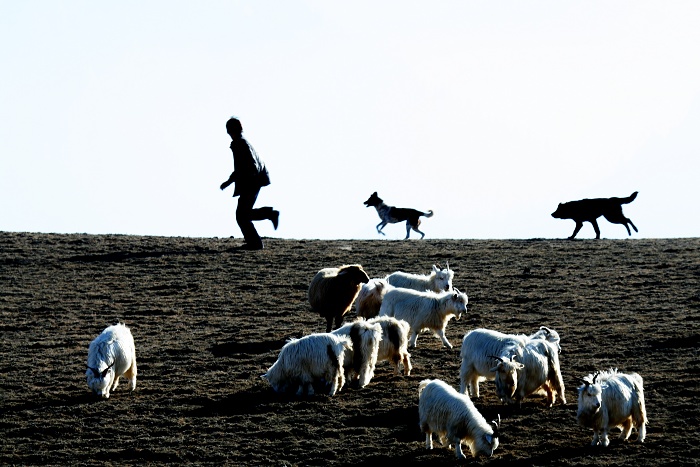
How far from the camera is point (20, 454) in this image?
14.3 m

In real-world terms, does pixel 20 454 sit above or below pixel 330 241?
below

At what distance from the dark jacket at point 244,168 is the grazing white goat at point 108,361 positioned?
450 inches

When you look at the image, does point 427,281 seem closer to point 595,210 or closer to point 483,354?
point 483,354

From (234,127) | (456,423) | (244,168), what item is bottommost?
(456,423)

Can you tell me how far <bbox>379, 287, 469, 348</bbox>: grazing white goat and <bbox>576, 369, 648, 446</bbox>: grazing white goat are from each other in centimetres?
421

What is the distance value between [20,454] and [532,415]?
6.10 metres

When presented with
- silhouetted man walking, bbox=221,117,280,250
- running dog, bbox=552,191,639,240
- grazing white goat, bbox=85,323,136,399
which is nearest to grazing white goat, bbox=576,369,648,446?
grazing white goat, bbox=85,323,136,399

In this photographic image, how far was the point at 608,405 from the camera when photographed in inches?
533

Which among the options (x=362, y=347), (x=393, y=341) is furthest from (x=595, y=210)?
(x=362, y=347)

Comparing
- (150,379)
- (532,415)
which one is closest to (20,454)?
(150,379)

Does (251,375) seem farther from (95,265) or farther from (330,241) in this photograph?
(330,241)

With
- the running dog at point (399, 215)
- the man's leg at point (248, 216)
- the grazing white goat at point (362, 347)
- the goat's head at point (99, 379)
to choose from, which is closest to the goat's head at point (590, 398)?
the grazing white goat at point (362, 347)

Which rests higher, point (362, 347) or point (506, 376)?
point (362, 347)

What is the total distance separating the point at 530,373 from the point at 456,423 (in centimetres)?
182
